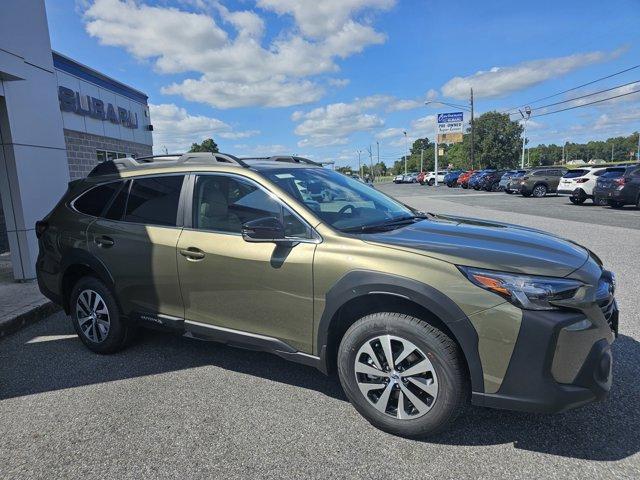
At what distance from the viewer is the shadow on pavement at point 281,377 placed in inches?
107

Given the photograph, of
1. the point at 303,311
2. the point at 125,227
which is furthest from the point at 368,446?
the point at 125,227

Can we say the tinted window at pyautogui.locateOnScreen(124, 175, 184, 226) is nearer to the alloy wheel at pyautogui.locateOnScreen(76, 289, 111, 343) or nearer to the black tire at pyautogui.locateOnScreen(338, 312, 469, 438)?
the alloy wheel at pyautogui.locateOnScreen(76, 289, 111, 343)

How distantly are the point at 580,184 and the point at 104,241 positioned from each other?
68.0 ft

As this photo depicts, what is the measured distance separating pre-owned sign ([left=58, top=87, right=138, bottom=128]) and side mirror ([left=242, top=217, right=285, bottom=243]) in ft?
39.1

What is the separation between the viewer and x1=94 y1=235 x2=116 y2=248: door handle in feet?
12.9

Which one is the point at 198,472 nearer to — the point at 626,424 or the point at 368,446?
the point at 368,446

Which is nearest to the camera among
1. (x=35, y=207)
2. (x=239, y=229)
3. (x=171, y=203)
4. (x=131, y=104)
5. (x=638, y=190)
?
(x=239, y=229)

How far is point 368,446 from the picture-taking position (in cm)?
271

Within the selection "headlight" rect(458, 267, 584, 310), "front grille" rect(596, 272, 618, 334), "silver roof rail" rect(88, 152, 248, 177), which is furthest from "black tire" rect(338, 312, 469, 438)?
"silver roof rail" rect(88, 152, 248, 177)

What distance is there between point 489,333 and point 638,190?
17264 mm

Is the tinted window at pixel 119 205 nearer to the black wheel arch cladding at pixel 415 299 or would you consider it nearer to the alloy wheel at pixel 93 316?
the alloy wheel at pixel 93 316

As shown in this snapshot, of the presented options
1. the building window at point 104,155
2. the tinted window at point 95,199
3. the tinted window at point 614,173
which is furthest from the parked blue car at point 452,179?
the tinted window at point 95,199

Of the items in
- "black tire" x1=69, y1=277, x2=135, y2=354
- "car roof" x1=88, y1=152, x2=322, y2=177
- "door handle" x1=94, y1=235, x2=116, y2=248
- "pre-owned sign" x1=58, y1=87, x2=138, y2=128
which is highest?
"pre-owned sign" x1=58, y1=87, x2=138, y2=128

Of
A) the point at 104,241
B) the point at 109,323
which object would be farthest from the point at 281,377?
the point at 104,241
